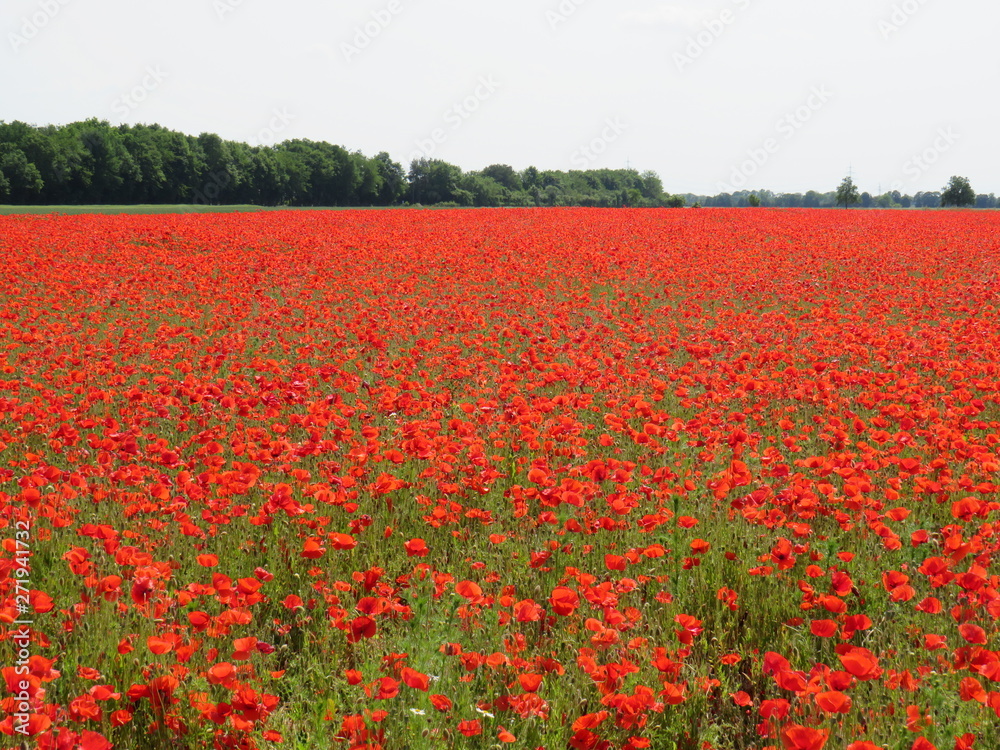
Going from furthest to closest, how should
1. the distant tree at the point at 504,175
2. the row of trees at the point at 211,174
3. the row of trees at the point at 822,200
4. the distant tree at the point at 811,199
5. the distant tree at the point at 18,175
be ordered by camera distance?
the distant tree at the point at 811,199 → the row of trees at the point at 822,200 → the distant tree at the point at 504,175 → the row of trees at the point at 211,174 → the distant tree at the point at 18,175

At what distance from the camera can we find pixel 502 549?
4078 millimetres

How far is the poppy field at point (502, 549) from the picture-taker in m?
2.64

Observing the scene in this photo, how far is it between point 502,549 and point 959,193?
9162 cm

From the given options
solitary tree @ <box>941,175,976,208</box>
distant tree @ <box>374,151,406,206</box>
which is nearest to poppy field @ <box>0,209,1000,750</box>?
distant tree @ <box>374,151,406,206</box>

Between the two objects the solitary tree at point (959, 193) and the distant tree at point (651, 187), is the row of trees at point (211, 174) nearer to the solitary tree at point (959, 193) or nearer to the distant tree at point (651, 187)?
the distant tree at point (651, 187)

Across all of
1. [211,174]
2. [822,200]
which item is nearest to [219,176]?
[211,174]

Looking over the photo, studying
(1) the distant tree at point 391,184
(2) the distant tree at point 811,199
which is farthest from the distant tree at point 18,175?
(2) the distant tree at point 811,199

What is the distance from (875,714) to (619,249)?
1801 centimetres

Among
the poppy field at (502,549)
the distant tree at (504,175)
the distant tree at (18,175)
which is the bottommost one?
the poppy field at (502,549)

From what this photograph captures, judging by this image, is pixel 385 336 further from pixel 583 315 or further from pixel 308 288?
pixel 308 288

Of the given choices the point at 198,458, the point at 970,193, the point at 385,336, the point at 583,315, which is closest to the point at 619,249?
the point at 583,315

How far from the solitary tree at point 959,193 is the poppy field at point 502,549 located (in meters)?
83.0

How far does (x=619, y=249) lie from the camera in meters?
20.0

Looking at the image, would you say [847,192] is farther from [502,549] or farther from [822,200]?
[502,549]
